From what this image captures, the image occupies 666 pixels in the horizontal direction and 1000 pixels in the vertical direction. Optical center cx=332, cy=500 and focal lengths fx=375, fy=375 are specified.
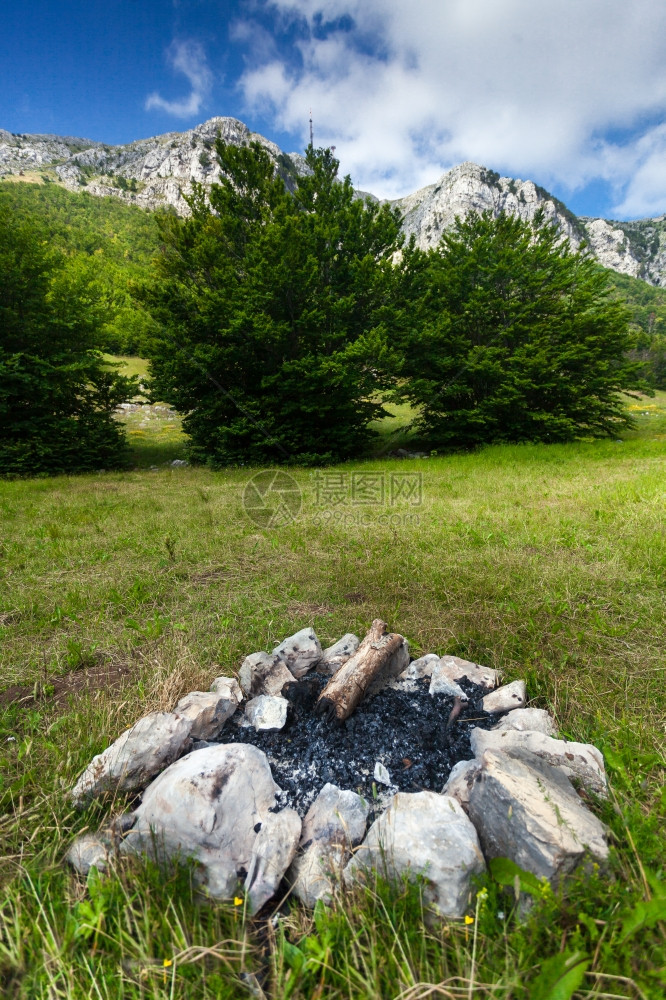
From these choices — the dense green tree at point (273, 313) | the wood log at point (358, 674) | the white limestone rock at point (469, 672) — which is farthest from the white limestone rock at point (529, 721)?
the dense green tree at point (273, 313)

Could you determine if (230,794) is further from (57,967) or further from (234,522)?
(234,522)

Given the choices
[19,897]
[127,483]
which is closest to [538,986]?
[19,897]

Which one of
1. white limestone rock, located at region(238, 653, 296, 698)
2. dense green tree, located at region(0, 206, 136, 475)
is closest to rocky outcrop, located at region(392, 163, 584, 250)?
dense green tree, located at region(0, 206, 136, 475)

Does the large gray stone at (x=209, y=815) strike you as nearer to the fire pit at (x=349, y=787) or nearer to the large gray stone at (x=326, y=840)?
the fire pit at (x=349, y=787)

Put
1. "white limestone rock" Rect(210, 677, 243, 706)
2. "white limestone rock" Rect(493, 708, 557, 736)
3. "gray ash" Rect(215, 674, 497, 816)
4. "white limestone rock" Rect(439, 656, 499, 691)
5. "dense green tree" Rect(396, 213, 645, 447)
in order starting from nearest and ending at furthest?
"gray ash" Rect(215, 674, 497, 816) < "white limestone rock" Rect(493, 708, 557, 736) < "white limestone rock" Rect(210, 677, 243, 706) < "white limestone rock" Rect(439, 656, 499, 691) < "dense green tree" Rect(396, 213, 645, 447)

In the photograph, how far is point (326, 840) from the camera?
4.91 feet

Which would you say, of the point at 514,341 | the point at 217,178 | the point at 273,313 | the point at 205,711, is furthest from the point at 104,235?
the point at 205,711

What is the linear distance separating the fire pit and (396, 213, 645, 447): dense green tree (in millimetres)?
12876

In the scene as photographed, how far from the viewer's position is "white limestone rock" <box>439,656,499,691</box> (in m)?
2.37

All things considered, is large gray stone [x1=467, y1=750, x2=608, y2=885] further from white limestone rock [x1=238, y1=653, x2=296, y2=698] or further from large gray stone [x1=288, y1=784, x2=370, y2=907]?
white limestone rock [x1=238, y1=653, x2=296, y2=698]

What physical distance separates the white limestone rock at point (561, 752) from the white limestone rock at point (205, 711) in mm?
1332

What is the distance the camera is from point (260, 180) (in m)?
13.1

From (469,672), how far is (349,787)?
3.61 ft

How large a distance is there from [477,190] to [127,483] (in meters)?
134
